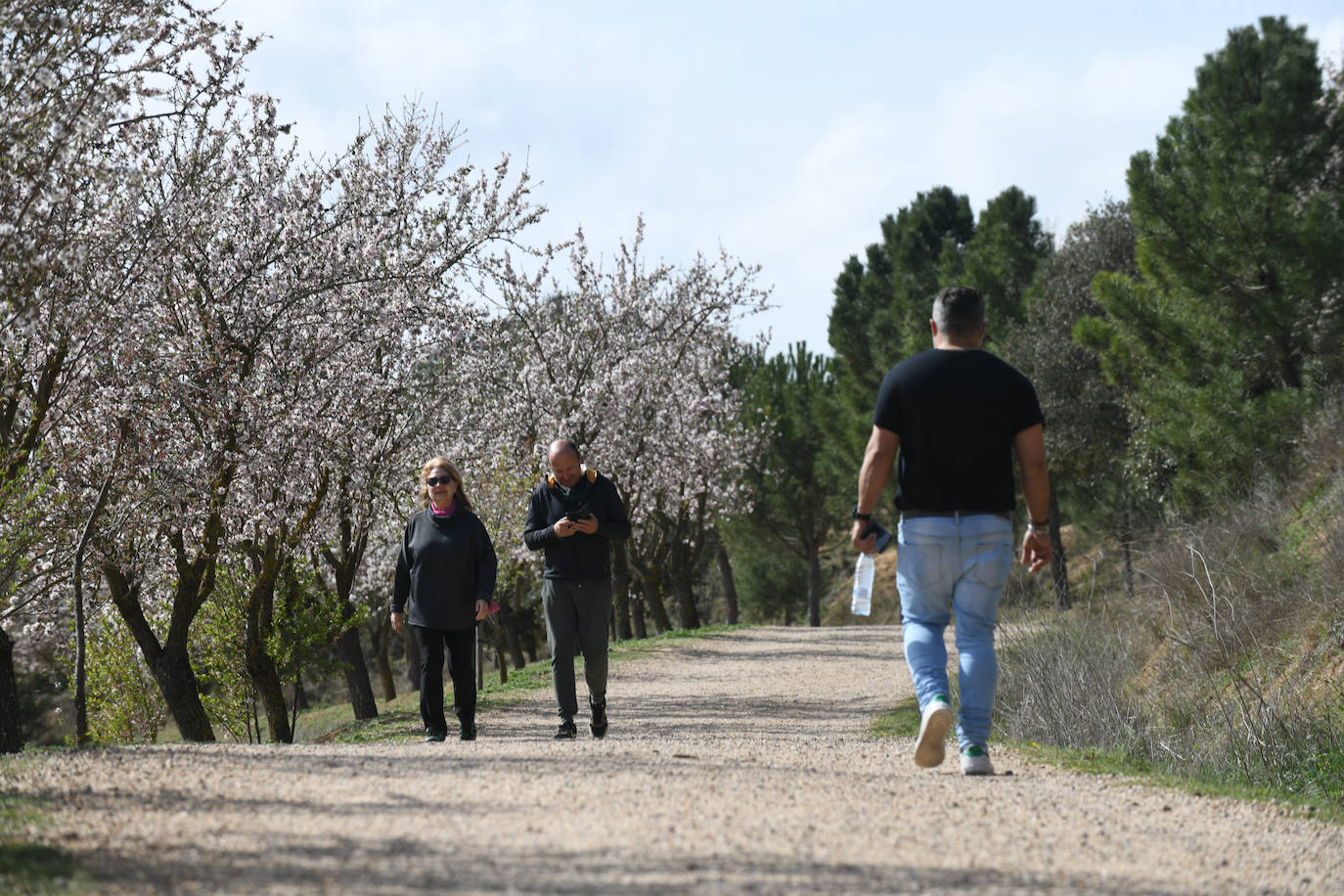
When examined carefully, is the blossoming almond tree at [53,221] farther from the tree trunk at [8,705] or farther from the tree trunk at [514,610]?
the tree trunk at [514,610]

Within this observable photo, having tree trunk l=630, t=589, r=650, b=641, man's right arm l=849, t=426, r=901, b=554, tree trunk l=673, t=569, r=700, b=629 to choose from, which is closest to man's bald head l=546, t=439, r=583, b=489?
man's right arm l=849, t=426, r=901, b=554

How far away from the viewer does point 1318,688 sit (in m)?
10.9

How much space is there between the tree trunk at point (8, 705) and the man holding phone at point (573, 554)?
4186 millimetres

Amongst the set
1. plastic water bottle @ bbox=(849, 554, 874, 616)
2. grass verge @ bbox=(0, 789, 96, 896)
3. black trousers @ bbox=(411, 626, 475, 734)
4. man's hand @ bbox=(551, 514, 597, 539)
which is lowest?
grass verge @ bbox=(0, 789, 96, 896)

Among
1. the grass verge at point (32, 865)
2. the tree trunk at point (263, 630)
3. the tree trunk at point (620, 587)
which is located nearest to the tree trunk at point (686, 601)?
the tree trunk at point (620, 587)

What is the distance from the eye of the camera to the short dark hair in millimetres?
5984

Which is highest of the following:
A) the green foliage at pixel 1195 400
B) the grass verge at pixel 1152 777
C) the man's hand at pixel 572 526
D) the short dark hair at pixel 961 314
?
the green foliage at pixel 1195 400

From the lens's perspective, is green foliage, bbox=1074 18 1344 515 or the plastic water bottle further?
green foliage, bbox=1074 18 1344 515

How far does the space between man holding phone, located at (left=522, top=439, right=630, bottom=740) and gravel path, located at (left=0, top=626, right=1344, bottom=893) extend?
125cm

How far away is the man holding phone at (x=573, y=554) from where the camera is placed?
828cm

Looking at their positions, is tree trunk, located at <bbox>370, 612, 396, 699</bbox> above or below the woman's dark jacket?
below

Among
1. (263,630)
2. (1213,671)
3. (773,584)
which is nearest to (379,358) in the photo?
(263,630)

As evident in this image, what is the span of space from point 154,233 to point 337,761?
5.67 meters

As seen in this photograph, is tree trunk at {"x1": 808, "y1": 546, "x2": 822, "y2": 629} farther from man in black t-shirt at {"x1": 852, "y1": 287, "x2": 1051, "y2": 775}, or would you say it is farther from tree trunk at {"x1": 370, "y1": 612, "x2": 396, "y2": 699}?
man in black t-shirt at {"x1": 852, "y1": 287, "x2": 1051, "y2": 775}
